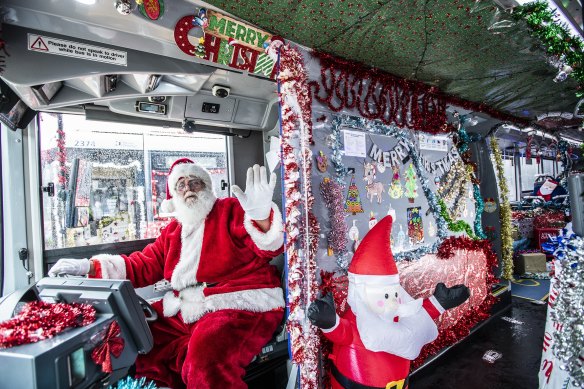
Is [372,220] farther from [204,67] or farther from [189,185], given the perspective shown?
[204,67]

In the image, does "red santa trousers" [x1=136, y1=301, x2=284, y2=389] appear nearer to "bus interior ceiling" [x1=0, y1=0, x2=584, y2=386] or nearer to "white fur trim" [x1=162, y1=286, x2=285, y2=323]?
"white fur trim" [x1=162, y1=286, x2=285, y2=323]

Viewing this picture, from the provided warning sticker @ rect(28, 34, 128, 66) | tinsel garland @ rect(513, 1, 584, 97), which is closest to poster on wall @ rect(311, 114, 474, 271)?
tinsel garland @ rect(513, 1, 584, 97)

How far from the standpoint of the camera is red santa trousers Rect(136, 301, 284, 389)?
1857 millimetres

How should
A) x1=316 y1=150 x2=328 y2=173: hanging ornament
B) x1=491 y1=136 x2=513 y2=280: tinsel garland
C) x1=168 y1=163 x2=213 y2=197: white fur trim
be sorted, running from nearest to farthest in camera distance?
x1=316 y1=150 x2=328 y2=173: hanging ornament < x1=168 y1=163 x2=213 y2=197: white fur trim < x1=491 y1=136 x2=513 y2=280: tinsel garland

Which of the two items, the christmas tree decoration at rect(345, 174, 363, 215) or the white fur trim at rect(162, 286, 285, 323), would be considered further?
the christmas tree decoration at rect(345, 174, 363, 215)

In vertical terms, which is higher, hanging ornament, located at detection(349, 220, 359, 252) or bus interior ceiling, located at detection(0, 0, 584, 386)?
bus interior ceiling, located at detection(0, 0, 584, 386)

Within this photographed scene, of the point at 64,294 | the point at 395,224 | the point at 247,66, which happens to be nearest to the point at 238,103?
the point at 247,66

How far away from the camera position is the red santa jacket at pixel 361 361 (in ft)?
6.46

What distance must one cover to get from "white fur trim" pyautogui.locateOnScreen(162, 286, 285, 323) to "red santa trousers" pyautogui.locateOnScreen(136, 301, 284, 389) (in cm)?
5

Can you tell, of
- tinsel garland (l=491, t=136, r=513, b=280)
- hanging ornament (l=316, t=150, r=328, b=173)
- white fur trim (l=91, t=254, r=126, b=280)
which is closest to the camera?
hanging ornament (l=316, t=150, r=328, b=173)

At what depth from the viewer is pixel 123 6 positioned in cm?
167

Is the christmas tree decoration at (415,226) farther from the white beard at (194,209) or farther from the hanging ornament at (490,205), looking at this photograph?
the hanging ornament at (490,205)

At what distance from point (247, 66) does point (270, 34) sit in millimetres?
262

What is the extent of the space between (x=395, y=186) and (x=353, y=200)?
630 millimetres
